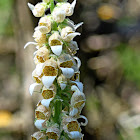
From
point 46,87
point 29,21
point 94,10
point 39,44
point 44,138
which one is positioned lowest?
point 44,138

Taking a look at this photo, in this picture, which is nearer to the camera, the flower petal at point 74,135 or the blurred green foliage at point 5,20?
the flower petal at point 74,135

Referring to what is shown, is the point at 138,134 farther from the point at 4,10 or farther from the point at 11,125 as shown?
the point at 4,10

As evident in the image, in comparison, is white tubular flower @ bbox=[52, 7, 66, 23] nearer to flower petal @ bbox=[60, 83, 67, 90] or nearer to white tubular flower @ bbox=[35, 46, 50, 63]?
white tubular flower @ bbox=[35, 46, 50, 63]

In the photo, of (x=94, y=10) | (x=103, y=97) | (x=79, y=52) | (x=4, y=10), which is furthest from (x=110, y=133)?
(x=4, y=10)

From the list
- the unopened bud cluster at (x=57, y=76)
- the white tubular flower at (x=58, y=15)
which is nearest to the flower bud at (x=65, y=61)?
the unopened bud cluster at (x=57, y=76)

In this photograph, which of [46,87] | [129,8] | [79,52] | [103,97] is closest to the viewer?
[46,87]

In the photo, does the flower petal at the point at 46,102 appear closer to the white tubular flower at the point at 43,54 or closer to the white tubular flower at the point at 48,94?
the white tubular flower at the point at 48,94

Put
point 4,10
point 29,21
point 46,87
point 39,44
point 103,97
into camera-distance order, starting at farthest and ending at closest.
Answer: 1. point 4,10
2. point 103,97
3. point 29,21
4. point 39,44
5. point 46,87

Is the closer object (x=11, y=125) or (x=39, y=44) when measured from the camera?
(x=39, y=44)

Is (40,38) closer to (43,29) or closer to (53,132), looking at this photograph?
(43,29)
